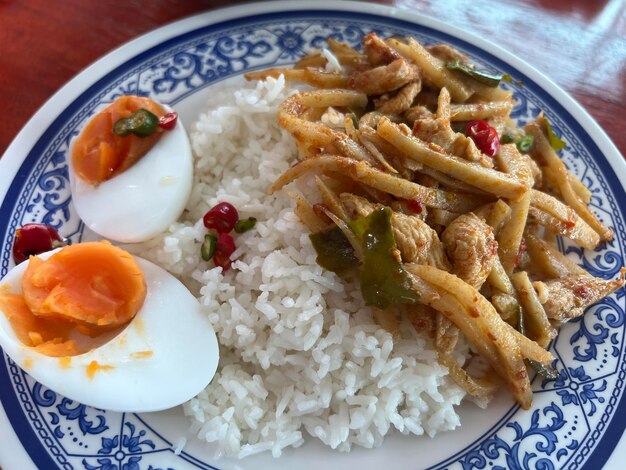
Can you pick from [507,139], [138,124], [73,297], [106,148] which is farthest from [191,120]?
[507,139]

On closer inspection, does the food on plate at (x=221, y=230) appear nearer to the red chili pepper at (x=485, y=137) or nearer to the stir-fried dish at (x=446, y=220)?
the stir-fried dish at (x=446, y=220)

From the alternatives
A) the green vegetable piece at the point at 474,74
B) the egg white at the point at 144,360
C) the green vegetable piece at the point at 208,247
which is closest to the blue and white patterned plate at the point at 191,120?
the egg white at the point at 144,360

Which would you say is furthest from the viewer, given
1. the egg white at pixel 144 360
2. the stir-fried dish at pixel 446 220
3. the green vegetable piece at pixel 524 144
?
the green vegetable piece at pixel 524 144

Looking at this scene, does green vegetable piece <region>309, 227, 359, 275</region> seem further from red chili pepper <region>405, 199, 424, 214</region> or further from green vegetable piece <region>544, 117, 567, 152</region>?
green vegetable piece <region>544, 117, 567, 152</region>

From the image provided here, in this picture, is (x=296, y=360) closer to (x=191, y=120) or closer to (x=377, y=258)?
(x=377, y=258)

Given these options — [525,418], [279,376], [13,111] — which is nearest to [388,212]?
[279,376]

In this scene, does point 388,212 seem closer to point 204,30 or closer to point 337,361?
point 337,361
